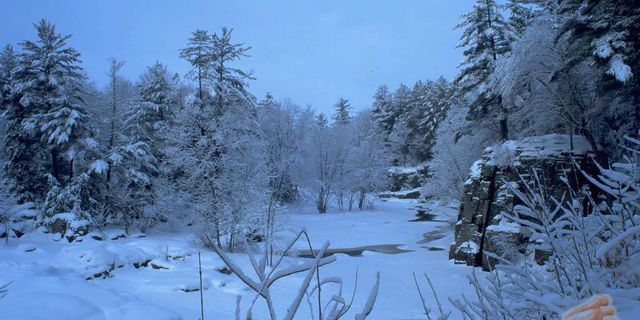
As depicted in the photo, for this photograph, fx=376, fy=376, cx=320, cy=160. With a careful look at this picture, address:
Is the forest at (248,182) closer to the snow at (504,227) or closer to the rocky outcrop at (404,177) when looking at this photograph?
the snow at (504,227)

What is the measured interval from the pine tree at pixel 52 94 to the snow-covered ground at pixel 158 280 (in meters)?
5.44

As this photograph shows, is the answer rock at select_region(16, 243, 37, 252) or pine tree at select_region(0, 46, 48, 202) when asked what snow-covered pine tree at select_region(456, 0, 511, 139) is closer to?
rock at select_region(16, 243, 37, 252)

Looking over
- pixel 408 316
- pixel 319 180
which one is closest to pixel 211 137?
pixel 408 316

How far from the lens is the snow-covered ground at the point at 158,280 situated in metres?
6.74

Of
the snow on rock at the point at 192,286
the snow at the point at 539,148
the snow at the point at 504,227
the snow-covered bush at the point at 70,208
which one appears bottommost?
the snow on rock at the point at 192,286

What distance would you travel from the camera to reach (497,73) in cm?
1689

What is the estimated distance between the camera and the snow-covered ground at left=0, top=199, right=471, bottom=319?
265 inches

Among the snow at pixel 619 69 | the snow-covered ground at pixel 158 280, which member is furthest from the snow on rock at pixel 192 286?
the snow at pixel 619 69

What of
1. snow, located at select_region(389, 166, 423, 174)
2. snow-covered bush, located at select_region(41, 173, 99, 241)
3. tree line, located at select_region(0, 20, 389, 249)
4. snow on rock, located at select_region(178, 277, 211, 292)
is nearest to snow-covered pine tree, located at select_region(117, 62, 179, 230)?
tree line, located at select_region(0, 20, 389, 249)

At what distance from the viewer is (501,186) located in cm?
1537

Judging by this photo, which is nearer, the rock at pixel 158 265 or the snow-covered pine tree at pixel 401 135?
the rock at pixel 158 265

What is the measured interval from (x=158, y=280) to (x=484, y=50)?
18.7 m

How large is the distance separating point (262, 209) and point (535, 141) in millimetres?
12355

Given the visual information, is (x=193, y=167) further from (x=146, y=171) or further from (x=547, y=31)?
(x=547, y=31)
